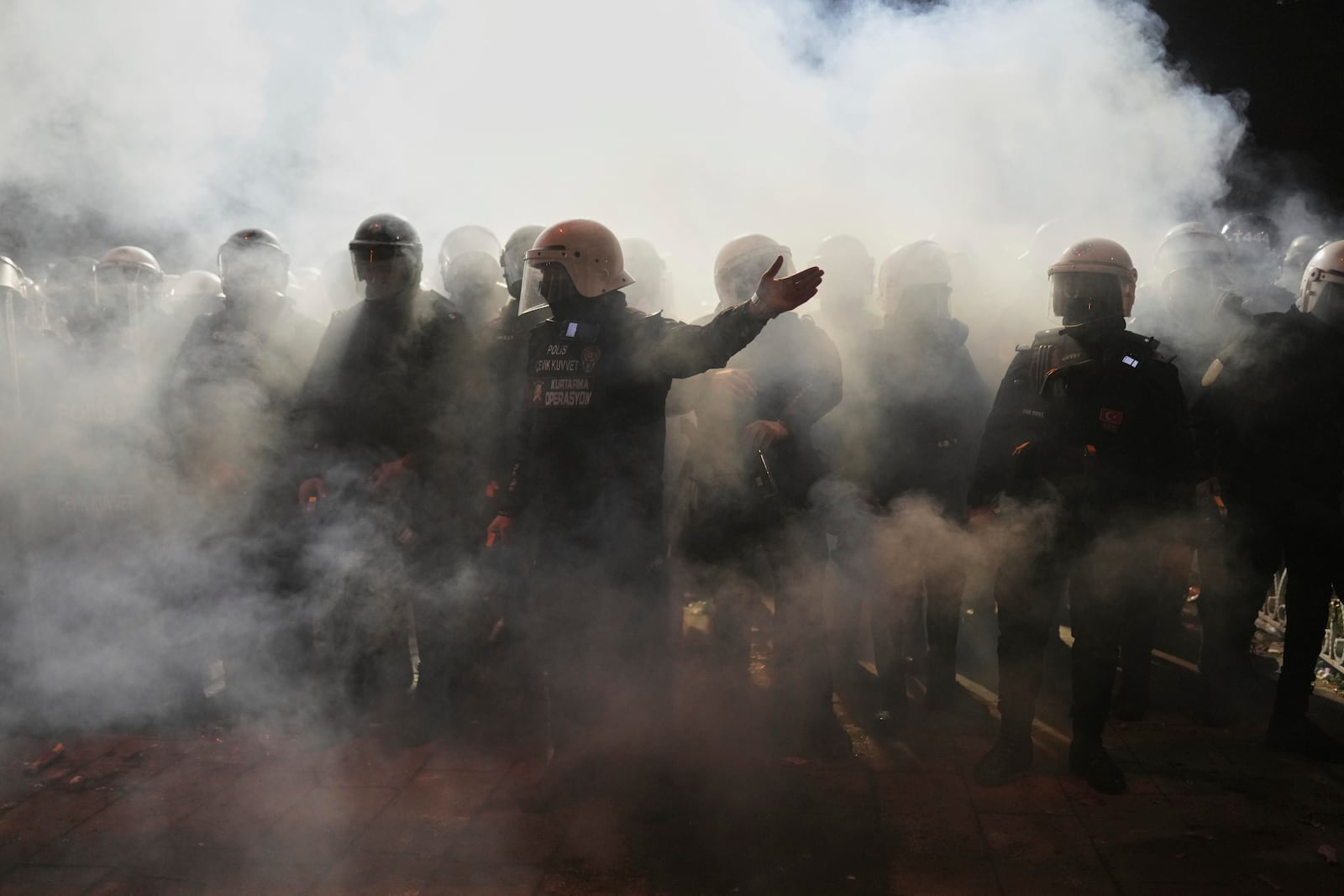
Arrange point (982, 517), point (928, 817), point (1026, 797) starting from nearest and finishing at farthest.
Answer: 1. point (928, 817)
2. point (1026, 797)
3. point (982, 517)

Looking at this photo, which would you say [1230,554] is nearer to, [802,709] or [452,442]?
[802,709]

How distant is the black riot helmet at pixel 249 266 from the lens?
5051 mm

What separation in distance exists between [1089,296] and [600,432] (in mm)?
2050

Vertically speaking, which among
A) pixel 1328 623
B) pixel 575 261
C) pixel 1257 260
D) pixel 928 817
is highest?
pixel 1257 260

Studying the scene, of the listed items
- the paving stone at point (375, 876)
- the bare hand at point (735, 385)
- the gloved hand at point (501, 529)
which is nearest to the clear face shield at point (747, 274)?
the bare hand at point (735, 385)

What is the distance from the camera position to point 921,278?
4895 millimetres

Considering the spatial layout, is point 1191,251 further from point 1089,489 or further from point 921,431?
point 1089,489

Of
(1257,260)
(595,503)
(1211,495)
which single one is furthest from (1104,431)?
(1257,260)

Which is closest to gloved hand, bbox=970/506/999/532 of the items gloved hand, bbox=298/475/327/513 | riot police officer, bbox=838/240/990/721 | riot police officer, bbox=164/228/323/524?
riot police officer, bbox=838/240/990/721

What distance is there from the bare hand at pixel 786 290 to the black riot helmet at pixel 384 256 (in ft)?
6.87

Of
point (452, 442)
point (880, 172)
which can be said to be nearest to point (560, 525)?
point (452, 442)

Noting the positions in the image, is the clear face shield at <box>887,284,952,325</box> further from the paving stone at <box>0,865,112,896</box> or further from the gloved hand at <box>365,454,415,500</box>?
the paving stone at <box>0,865,112,896</box>

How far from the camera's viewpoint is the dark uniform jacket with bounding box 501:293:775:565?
4039 millimetres

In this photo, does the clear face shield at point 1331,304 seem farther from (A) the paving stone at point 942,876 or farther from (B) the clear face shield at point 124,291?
(B) the clear face shield at point 124,291
